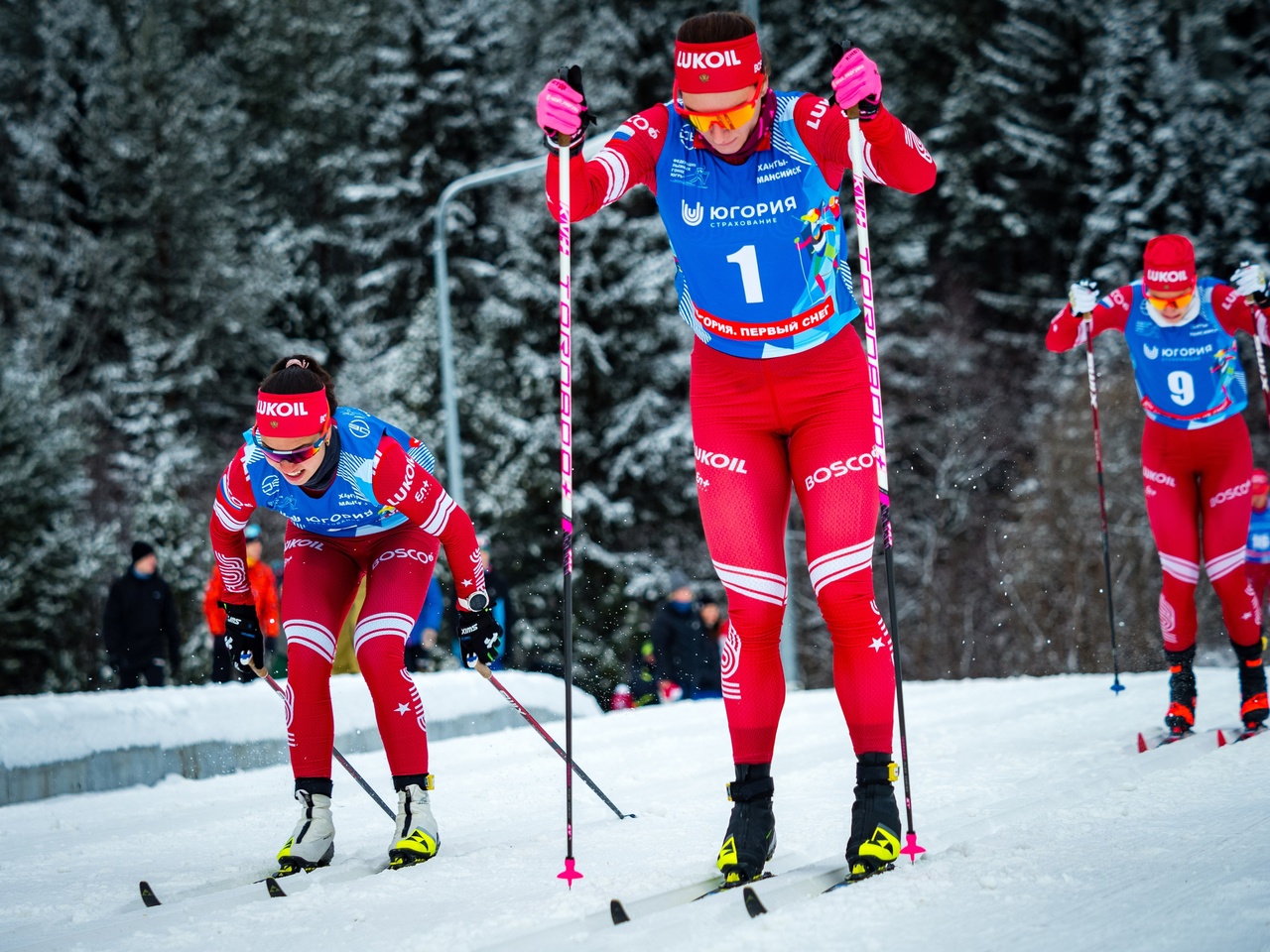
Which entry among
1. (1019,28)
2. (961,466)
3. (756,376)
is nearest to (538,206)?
(961,466)

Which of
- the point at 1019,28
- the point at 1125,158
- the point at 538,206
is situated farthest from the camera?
the point at 1019,28

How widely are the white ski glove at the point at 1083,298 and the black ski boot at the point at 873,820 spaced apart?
4.07m

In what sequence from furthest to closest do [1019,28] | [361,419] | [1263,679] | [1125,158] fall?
[1019,28] < [1125,158] < [1263,679] < [361,419]

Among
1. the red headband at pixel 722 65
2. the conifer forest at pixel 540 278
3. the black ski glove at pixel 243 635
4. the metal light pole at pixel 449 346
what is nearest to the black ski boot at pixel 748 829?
the red headband at pixel 722 65

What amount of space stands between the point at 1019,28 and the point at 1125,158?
180 inches

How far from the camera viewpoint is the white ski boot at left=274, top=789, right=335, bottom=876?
425 cm

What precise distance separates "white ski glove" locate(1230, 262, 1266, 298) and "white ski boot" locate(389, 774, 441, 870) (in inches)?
183

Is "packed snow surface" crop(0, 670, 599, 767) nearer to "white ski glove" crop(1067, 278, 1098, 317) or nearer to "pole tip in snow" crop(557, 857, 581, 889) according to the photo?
"pole tip in snow" crop(557, 857, 581, 889)

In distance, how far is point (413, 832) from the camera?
4.26 metres

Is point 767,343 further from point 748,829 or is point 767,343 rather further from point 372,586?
point 372,586

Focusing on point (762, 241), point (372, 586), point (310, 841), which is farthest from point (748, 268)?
point (310, 841)

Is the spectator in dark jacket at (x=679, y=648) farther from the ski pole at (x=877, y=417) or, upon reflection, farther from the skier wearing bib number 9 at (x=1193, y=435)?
the ski pole at (x=877, y=417)

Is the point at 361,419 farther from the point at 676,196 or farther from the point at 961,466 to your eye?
the point at 961,466

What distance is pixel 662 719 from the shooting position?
30.2 feet
